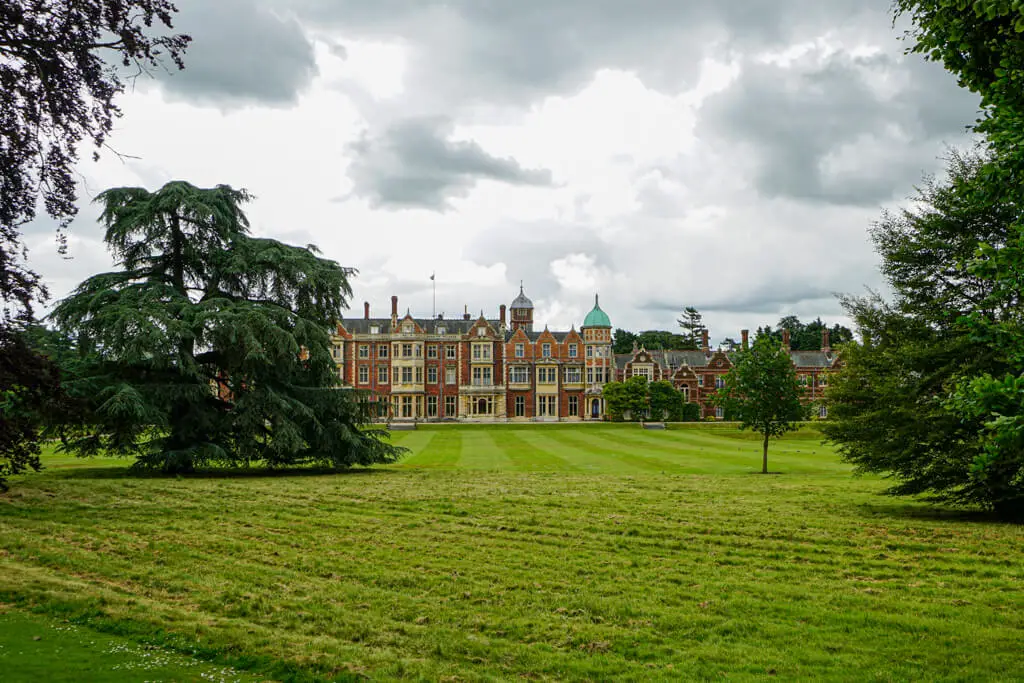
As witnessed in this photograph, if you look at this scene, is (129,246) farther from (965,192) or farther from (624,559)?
(965,192)

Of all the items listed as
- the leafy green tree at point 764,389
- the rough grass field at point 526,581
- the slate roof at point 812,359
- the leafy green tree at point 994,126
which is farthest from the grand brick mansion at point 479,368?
the leafy green tree at point 994,126

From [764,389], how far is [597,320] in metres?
53.0

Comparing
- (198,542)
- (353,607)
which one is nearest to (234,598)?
(353,607)

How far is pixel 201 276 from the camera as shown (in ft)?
94.9

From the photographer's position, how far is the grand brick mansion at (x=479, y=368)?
81812 millimetres

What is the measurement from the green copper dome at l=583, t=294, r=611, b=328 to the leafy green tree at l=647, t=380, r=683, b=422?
11.6 m

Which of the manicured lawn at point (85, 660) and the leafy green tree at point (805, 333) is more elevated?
the leafy green tree at point (805, 333)

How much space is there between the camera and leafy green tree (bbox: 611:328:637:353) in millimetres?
128250

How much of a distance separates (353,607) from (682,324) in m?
124

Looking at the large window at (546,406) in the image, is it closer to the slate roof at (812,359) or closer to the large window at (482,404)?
the large window at (482,404)

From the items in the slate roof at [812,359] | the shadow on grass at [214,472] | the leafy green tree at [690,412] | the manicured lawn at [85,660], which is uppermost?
the slate roof at [812,359]

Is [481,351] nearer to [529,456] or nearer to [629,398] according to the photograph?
[629,398]

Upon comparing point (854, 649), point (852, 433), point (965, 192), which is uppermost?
point (965, 192)

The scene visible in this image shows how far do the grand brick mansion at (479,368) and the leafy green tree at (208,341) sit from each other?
51789 millimetres
